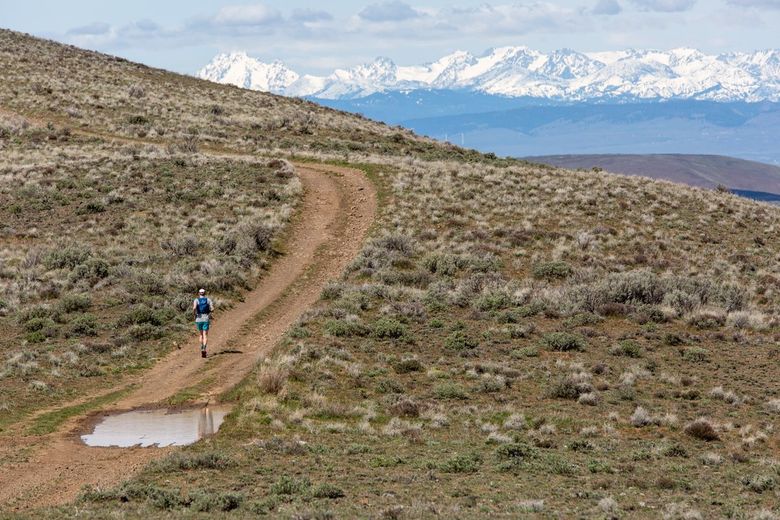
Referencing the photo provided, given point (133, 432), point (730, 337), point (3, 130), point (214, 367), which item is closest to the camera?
point (133, 432)

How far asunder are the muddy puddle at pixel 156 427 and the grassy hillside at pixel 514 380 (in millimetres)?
712

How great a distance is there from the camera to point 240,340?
27625mm

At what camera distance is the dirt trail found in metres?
16.5

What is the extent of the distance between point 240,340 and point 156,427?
25.4ft

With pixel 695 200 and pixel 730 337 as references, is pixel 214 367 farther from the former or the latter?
pixel 695 200

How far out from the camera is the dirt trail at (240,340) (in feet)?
54.3

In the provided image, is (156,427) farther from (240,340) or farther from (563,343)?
(563,343)

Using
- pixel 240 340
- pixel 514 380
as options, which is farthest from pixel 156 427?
pixel 514 380

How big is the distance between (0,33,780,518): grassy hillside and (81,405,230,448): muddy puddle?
0.71 meters

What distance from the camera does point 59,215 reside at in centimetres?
4141

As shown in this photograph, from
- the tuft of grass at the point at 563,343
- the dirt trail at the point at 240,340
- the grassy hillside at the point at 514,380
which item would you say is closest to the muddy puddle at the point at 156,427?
the dirt trail at the point at 240,340

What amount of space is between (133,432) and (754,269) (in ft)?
96.1

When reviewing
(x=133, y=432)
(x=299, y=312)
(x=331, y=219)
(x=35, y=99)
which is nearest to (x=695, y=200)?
(x=331, y=219)

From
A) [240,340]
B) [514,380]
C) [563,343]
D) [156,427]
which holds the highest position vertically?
[563,343]
